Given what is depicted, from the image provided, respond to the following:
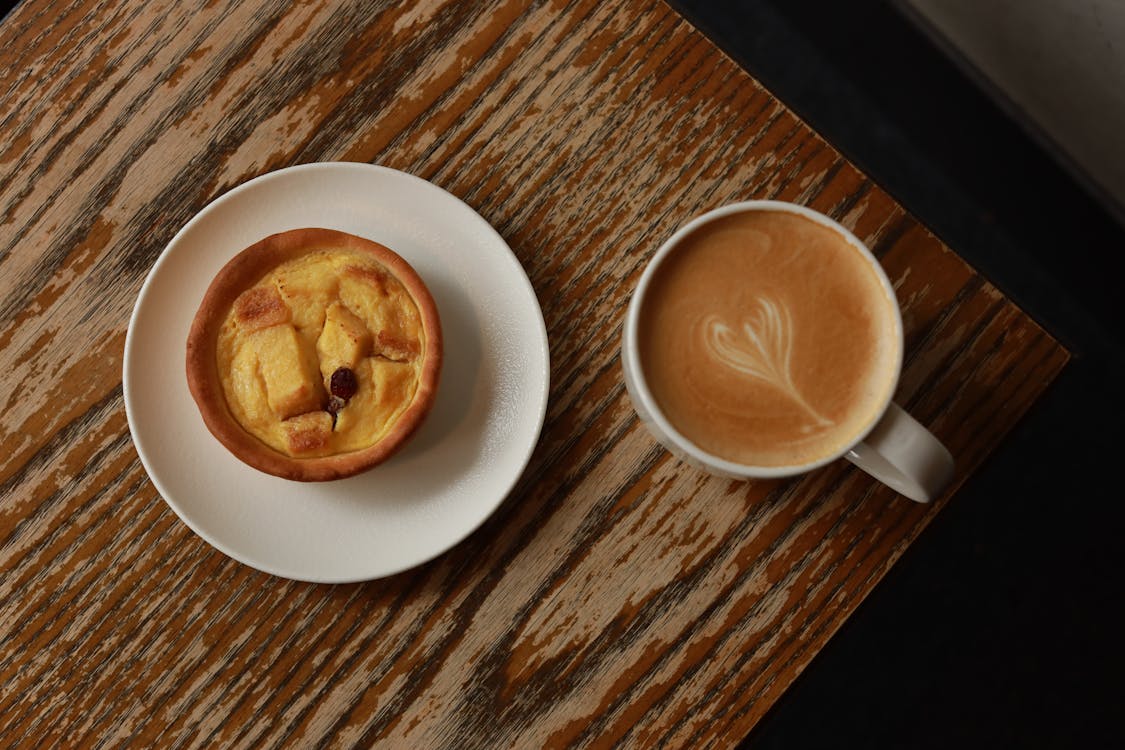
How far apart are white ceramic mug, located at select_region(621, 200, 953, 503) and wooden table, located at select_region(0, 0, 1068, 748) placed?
168 mm

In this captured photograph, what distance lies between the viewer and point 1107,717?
6.19ft

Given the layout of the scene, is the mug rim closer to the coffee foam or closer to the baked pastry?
the coffee foam

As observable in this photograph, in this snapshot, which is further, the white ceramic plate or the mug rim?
the white ceramic plate

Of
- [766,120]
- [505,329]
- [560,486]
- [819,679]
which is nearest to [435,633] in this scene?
[560,486]

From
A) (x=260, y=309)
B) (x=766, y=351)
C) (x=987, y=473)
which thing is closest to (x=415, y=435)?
(x=260, y=309)

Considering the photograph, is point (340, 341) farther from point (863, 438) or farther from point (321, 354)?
point (863, 438)

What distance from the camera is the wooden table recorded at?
1174 millimetres

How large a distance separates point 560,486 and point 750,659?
0.31 m

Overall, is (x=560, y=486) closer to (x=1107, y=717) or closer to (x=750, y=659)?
(x=750, y=659)

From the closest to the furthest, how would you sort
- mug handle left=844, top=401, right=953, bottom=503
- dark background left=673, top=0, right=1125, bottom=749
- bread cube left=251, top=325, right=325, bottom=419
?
1. mug handle left=844, top=401, right=953, bottom=503
2. bread cube left=251, top=325, right=325, bottom=419
3. dark background left=673, top=0, right=1125, bottom=749

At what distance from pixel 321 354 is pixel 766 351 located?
503 millimetres

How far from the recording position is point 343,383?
43.0 inches

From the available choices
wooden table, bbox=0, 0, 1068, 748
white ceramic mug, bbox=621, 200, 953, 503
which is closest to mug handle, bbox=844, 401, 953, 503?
white ceramic mug, bbox=621, 200, 953, 503

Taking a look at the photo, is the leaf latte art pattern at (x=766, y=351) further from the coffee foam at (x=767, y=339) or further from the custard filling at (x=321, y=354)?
the custard filling at (x=321, y=354)
